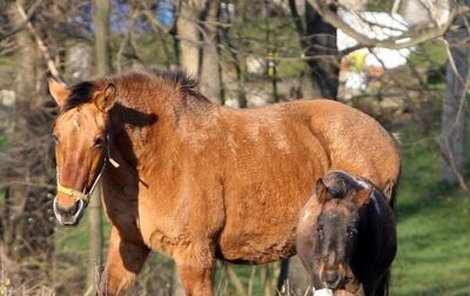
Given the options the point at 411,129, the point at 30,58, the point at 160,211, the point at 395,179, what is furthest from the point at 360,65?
the point at 160,211

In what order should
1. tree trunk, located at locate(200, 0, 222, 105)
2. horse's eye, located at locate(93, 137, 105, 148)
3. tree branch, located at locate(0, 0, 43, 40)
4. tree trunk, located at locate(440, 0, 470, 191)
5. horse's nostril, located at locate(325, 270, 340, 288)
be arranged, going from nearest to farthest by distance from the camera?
horse's nostril, located at locate(325, 270, 340, 288), horse's eye, located at locate(93, 137, 105, 148), tree trunk, located at locate(440, 0, 470, 191), tree branch, located at locate(0, 0, 43, 40), tree trunk, located at locate(200, 0, 222, 105)

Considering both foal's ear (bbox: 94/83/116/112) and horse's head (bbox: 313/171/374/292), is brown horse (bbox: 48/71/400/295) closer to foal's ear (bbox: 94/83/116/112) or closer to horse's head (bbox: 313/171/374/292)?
foal's ear (bbox: 94/83/116/112)

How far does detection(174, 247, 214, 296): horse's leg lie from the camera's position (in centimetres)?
839

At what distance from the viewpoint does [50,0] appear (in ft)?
49.4

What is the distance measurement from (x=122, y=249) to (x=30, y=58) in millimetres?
7889

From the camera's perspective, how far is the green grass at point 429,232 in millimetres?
20891

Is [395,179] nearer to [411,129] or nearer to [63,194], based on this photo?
[63,194]

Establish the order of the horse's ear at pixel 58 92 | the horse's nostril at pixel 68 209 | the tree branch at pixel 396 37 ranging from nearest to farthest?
1. the horse's nostril at pixel 68 209
2. the horse's ear at pixel 58 92
3. the tree branch at pixel 396 37

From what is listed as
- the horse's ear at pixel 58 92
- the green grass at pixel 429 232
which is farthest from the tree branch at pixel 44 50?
the horse's ear at pixel 58 92

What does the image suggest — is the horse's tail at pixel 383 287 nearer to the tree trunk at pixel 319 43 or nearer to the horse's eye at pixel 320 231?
the horse's eye at pixel 320 231

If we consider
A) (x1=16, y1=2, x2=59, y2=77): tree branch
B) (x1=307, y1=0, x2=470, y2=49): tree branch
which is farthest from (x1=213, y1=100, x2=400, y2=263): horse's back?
(x1=16, y1=2, x2=59, y2=77): tree branch

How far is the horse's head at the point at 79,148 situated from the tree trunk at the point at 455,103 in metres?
5.78

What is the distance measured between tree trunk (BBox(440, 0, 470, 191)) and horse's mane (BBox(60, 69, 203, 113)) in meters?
4.88

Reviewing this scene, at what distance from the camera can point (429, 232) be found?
81.6 ft
